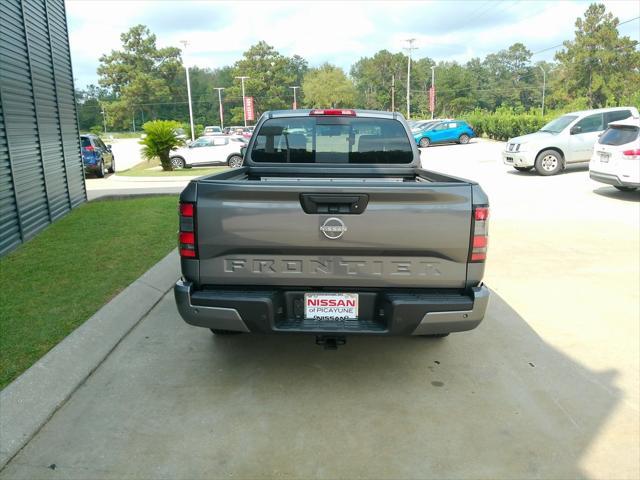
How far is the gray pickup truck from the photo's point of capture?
10.8 ft

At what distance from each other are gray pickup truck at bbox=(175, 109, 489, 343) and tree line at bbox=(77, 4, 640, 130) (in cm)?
7096

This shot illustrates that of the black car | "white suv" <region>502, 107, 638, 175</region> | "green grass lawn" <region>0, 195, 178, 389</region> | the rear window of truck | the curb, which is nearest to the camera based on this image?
the curb

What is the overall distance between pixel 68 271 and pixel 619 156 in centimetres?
1103

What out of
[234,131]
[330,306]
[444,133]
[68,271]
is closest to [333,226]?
[330,306]

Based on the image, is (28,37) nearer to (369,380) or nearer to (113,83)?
(369,380)

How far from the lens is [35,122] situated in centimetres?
909

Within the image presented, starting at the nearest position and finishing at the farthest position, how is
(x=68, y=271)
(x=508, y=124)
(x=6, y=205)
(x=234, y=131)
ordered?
(x=68, y=271) < (x=6, y=205) < (x=508, y=124) < (x=234, y=131)

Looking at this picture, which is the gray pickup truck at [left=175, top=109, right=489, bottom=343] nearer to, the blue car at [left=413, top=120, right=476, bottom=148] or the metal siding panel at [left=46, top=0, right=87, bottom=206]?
the metal siding panel at [left=46, top=0, right=87, bottom=206]

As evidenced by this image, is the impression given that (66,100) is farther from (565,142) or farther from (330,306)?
(565,142)

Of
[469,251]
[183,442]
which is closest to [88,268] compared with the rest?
[183,442]

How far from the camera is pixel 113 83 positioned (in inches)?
3789

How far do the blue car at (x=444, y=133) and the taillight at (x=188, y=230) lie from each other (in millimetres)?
32236

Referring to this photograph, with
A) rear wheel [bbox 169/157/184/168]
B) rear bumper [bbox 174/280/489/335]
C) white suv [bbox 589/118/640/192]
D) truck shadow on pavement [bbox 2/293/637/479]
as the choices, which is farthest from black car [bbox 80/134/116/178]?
rear bumper [bbox 174/280/489/335]

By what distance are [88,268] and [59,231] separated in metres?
2.77
